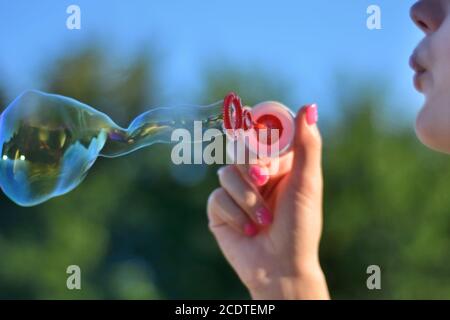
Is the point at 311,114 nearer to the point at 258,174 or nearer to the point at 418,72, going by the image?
the point at 258,174

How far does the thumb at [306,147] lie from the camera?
42.2 inches

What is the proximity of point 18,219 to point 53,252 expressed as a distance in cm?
60

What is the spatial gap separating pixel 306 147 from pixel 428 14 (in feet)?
1.00

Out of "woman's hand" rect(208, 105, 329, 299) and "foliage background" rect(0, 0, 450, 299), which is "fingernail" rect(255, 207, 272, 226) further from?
"foliage background" rect(0, 0, 450, 299)

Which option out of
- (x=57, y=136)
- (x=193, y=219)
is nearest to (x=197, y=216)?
(x=193, y=219)

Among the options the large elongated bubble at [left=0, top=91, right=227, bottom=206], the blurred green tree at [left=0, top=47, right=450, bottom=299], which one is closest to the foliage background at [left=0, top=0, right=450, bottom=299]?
the blurred green tree at [left=0, top=47, right=450, bottom=299]

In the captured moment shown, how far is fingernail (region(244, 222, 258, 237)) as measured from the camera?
43.9 inches

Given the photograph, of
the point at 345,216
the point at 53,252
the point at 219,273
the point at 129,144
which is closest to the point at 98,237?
the point at 53,252

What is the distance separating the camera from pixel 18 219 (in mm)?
8445

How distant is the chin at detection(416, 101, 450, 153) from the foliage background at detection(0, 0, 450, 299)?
730 centimetres

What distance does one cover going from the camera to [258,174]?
3.52 feet

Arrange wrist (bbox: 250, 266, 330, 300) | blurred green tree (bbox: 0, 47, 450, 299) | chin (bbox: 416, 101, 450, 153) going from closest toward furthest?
chin (bbox: 416, 101, 450, 153)
wrist (bbox: 250, 266, 330, 300)
blurred green tree (bbox: 0, 47, 450, 299)

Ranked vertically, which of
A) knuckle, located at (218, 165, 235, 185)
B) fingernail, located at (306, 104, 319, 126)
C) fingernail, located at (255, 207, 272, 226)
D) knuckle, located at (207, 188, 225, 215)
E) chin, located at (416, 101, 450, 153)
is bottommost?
fingernail, located at (255, 207, 272, 226)

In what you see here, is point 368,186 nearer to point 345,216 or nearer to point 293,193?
point 345,216
